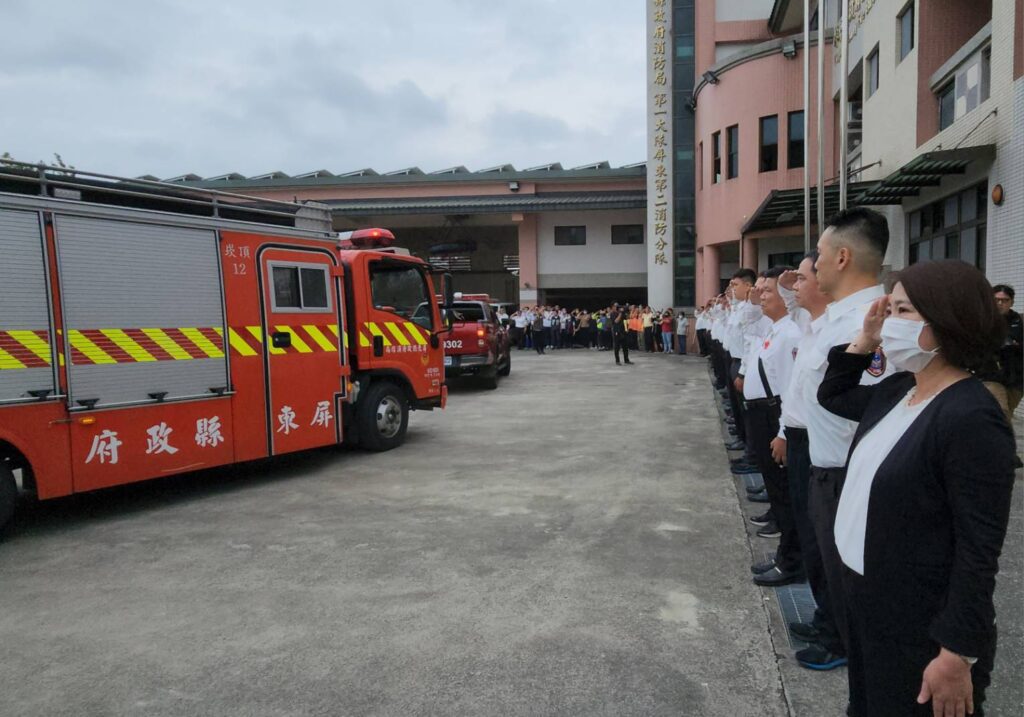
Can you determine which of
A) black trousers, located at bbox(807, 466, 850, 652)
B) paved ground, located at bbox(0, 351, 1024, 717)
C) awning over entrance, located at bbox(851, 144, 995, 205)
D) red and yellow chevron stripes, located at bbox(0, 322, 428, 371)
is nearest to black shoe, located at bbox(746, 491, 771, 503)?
paved ground, located at bbox(0, 351, 1024, 717)

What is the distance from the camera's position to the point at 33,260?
18.1 ft

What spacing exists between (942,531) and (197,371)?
620cm

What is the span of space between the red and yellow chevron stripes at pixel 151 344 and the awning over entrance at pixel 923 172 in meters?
8.34

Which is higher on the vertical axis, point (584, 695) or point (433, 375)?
point (433, 375)

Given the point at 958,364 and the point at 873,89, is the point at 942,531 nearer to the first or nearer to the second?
the point at 958,364

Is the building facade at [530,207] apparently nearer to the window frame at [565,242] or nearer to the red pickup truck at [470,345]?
the window frame at [565,242]

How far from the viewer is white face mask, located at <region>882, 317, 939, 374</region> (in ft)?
6.25

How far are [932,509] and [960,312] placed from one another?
1.64ft

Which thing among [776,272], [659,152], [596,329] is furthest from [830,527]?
[596,329]

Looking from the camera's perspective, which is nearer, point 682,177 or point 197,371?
point 197,371

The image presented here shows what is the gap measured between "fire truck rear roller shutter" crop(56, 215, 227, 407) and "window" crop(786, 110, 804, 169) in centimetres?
1981

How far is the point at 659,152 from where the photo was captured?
29062 mm

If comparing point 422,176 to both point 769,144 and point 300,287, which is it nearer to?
point 769,144

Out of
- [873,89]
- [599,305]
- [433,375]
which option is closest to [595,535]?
[433,375]
